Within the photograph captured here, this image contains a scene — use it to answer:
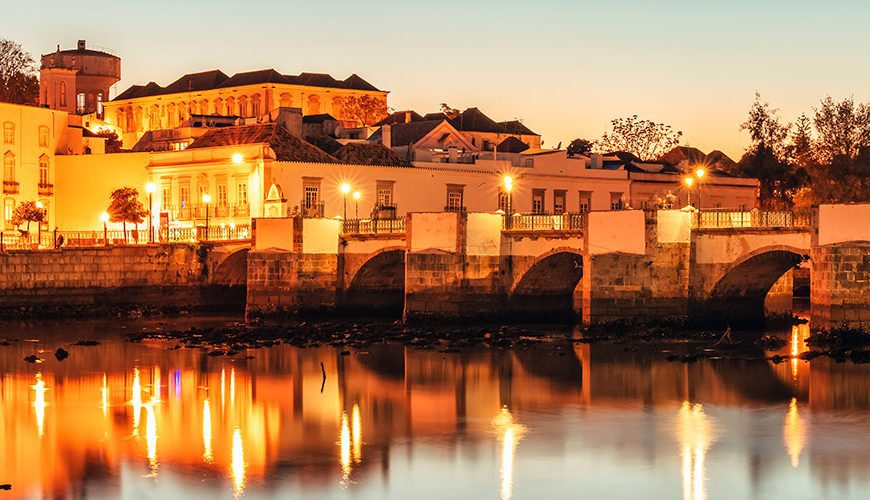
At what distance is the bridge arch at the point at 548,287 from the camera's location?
1907 inches

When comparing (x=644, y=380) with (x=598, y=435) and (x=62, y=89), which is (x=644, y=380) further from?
(x=62, y=89)

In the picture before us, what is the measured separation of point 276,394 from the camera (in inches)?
1321

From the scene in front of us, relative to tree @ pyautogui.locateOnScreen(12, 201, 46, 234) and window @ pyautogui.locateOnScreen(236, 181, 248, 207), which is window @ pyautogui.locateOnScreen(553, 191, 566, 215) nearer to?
window @ pyautogui.locateOnScreen(236, 181, 248, 207)

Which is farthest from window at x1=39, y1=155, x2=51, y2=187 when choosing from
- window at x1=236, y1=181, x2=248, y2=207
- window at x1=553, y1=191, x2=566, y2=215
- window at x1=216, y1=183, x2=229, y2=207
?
window at x1=553, y1=191, x2=566, y2=215

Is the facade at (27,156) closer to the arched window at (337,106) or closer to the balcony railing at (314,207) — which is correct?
the balcony railing at (314,207)

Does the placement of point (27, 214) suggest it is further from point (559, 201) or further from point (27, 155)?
point (559, 201)

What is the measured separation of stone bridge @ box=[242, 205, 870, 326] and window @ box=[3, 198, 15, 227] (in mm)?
15446

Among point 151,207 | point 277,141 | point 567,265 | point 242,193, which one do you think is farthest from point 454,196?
point 567,265

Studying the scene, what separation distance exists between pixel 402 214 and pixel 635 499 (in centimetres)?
4142

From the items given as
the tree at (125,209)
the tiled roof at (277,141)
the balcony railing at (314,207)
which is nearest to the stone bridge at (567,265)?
the balcony railing at (314,207)

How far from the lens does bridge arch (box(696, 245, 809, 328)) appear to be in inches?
1725

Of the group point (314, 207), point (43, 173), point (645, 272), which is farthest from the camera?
point (43, 173)

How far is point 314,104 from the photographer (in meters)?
103

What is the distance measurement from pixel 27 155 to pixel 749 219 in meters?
37.5
